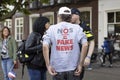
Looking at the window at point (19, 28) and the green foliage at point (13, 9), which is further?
the window at point (19, 28)

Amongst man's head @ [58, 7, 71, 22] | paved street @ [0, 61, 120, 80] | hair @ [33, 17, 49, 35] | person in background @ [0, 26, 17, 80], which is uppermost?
man's head @ [58, 7, 71, 22]

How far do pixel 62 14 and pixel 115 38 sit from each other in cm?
1713

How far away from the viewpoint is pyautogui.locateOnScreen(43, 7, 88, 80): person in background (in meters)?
4.92

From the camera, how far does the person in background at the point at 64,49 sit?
4.92 metres

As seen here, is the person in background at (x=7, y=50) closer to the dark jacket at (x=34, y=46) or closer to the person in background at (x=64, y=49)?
the dark jacket at (x=34, y=46)

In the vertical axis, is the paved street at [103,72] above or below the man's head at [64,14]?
below

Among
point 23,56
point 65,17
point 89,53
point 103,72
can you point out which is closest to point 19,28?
point 103,72

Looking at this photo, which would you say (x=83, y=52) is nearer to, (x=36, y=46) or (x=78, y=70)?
(x=78, y=70)

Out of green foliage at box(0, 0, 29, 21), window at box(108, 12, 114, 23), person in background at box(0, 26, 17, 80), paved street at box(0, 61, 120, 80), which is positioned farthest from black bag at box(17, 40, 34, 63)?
window at box(108, 12, 114, 23)

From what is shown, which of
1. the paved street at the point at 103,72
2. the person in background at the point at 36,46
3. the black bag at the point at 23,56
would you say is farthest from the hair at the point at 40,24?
the paved street at the point at 103,72

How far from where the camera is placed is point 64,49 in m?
4.92

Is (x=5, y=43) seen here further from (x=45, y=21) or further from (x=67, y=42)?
(x=67, y=42)

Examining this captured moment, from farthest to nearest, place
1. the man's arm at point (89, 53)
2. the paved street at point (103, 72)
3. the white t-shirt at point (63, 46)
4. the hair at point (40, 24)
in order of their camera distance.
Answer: the paved street at point (103, 72) < the hair at point (40, 24) < the man's arm at point (89, 53) < the white t-shirt at point (63, 46)

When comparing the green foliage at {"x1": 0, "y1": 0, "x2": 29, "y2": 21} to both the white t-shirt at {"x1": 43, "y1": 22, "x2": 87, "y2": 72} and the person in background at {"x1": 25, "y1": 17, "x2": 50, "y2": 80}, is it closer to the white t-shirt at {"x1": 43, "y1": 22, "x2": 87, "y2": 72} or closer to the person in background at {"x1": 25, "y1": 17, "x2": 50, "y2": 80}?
the person in background at {"x1": 25, "y1": 17, "x2": 50, "y2": 80}
